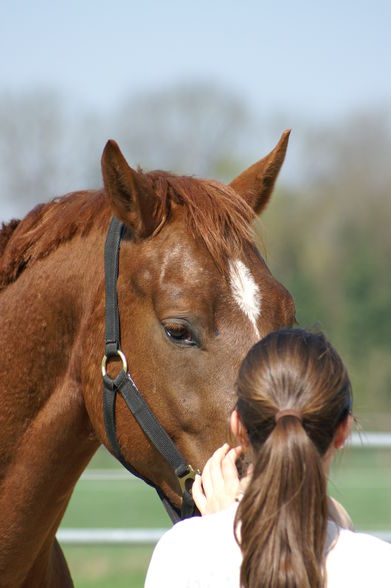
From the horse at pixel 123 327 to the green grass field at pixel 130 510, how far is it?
4302mm

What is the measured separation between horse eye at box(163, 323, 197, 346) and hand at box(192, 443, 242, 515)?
1.76 feet

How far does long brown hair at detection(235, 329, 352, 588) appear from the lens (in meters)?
1.62

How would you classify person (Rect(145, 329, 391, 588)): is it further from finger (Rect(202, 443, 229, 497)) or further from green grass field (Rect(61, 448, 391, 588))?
green grass field (Rect(61, 448, 391, 588))

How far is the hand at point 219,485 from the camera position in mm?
1956

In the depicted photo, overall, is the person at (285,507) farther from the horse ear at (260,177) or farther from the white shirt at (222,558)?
the horse ear at (260,177)

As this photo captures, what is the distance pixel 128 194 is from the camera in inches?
109

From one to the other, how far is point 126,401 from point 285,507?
1130mm

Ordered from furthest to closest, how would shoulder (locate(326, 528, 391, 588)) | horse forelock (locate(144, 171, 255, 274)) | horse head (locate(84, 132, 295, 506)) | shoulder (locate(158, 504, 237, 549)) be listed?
1. horse forelock (locate(144, 171, 255, 274))
2. horse head (locate(84, 132, 295, 506))
3. shoulder (locate(158, 504, 237, 549))
4. shoulder (locate(326, 528, 391, 588))

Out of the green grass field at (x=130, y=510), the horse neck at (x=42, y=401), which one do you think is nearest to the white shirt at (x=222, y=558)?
the horse neck at (x=42, y=401)

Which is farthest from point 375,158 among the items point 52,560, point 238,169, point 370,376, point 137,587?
point 52,560

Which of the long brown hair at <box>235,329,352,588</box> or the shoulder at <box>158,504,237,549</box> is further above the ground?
the long brown hair at <box>235,329,352,588</box>

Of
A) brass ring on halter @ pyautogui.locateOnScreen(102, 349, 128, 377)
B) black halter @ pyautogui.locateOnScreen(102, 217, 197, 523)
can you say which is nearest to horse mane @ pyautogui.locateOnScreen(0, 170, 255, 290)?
black halter @ pyautogui.locateOnScreen(102, 217, 197, 523)

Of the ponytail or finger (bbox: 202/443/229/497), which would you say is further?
finger (bbox: 202/443/229/497)

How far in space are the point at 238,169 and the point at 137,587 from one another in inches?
985
